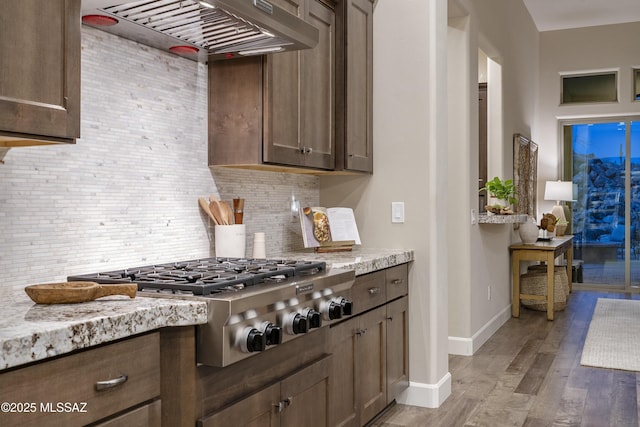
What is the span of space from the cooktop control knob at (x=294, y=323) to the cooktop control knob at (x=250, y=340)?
22cm

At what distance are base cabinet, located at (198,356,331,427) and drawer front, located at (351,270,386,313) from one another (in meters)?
0.43

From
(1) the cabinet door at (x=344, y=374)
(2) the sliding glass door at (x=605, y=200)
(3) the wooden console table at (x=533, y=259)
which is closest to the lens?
(1) the cabinet door at (x=344, y=374)

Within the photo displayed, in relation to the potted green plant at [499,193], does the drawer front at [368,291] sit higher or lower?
lower

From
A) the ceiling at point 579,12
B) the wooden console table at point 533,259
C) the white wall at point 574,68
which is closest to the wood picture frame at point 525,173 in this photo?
the wooden console table at point 533,259

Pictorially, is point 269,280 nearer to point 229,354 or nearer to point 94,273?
point 229,354

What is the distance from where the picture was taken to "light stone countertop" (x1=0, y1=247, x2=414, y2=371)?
1.20 meters

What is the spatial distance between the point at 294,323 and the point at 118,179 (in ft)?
2.86

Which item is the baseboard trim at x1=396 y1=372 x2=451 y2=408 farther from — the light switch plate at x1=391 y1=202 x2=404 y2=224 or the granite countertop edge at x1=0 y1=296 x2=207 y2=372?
the granite countertop edge at x1=0 y1=296 x2=207 y2=372

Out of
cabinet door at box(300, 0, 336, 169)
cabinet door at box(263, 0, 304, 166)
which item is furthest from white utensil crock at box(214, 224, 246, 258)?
cabinet door at box(300, 0, 336, 169)

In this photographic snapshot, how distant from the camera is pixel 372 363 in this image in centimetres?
294

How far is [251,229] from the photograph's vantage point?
306cm

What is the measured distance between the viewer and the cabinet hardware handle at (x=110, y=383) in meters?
1.36

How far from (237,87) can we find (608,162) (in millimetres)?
7081

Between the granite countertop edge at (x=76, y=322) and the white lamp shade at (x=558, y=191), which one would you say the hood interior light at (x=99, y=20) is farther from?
the white lamp shade at (x=558, y=191)
